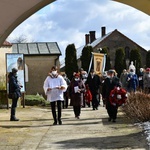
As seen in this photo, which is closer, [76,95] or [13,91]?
[13,91]

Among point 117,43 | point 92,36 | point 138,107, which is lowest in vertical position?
point 138,107

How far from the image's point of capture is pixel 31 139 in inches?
384

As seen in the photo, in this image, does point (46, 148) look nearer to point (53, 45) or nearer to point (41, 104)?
point (41, 104)

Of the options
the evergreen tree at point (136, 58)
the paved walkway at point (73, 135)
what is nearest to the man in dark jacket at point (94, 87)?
the paved walkway at point (73, 135)

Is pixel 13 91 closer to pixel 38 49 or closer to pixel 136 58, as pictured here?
pixel 38 49

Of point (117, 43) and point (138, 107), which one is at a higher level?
point (117, 43)

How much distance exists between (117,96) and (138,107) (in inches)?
38.2

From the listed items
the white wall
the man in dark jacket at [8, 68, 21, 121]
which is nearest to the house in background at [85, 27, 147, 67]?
the white wall

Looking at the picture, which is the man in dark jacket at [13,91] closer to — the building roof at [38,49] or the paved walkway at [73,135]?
the paved walkway at [73,135]

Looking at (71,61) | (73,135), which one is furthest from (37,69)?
(73,135)

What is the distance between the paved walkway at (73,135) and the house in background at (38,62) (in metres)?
18.9

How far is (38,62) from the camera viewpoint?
108ft

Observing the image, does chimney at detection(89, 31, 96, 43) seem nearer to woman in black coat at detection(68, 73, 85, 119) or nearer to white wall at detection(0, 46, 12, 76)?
white wall at detection(0, 46, 12, 76)

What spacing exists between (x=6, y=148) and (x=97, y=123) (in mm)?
4295
